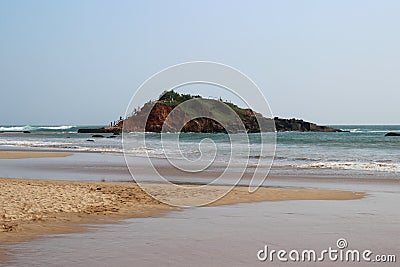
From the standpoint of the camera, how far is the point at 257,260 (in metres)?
6.74

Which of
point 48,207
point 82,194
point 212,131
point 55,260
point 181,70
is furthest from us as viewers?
point 212,131

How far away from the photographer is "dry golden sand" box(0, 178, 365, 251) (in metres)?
8.84

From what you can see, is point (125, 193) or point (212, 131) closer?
point (125, 193)

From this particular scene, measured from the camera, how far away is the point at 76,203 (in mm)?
11180

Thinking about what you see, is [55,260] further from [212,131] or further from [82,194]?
[212,131]

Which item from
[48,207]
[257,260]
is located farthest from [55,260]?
[48,207]

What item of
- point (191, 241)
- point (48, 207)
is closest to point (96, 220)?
point (48, 207)

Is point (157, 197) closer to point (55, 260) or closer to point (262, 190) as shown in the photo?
point (262, 190)

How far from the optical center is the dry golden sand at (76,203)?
8836 millimetres

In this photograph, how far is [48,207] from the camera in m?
Answer: 10.6

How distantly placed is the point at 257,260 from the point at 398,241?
258 centimetres

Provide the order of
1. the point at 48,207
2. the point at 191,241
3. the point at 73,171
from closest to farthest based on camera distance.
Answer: the point at 191,241 → the point at 48,207 → the point at 73,171

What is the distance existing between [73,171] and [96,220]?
12.0 m

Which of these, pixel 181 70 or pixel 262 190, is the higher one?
pixel 181 70
